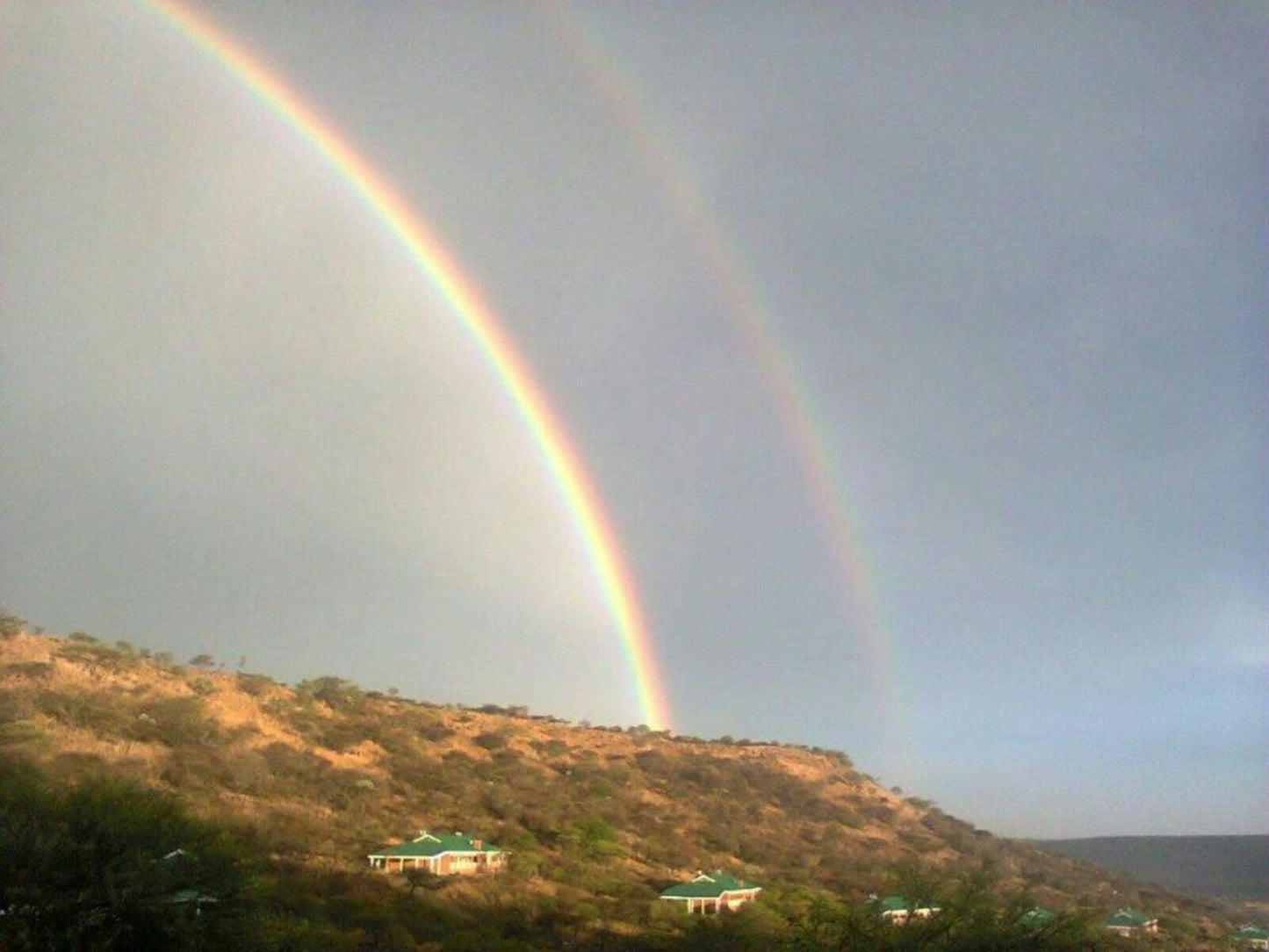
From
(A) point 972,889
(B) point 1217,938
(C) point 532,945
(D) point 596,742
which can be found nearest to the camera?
(A) point 972,889

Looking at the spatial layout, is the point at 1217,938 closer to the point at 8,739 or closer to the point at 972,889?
the point at 972,889

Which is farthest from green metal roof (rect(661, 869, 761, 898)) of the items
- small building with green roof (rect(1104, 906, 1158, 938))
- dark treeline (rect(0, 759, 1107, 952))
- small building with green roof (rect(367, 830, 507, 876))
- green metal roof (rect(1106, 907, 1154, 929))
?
green metal roof (rect(1106, 907, 1154, 929))

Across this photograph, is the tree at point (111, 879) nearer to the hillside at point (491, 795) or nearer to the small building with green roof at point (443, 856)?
the hillside at point (491, 795)

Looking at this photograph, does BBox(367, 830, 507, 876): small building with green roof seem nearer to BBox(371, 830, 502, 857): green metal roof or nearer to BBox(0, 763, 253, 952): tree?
BBox(371, 830, 502, 857): green metal roof

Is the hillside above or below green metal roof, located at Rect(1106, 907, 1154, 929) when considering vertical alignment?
above

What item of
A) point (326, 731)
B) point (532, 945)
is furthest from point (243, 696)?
point (532, 945)
